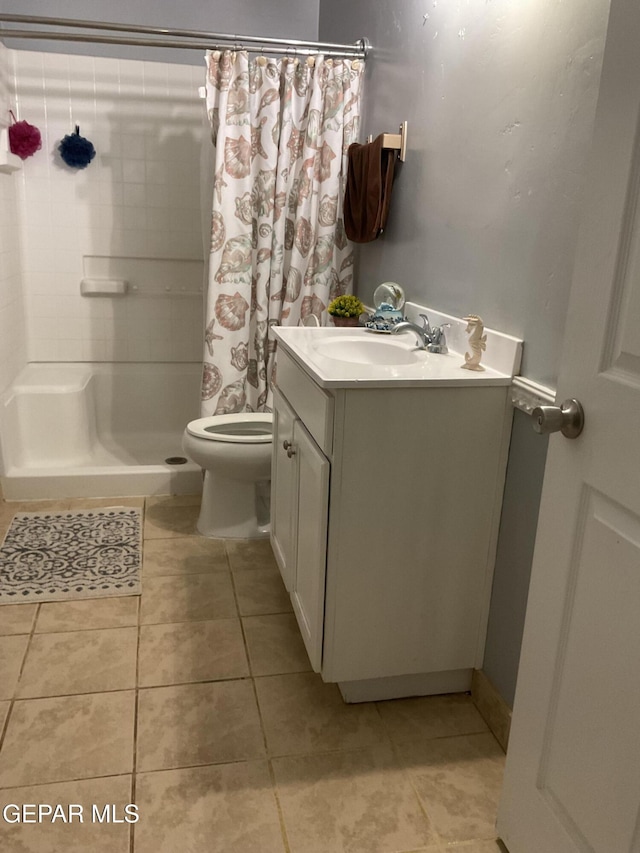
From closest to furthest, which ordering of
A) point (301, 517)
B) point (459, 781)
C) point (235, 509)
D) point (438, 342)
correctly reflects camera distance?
point (459, 781) → point (301, 517) → point (438, 342) → point (235, 509)

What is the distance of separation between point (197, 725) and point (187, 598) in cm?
62

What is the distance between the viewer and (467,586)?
1761mm

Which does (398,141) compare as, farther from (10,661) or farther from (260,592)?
(10,661)

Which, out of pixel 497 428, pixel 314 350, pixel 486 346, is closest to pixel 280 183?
pixel 314 350

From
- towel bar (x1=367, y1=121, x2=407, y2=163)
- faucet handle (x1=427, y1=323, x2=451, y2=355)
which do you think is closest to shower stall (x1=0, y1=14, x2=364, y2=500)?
towel bar (x1=367, y1=121, x2=407, y2=163)

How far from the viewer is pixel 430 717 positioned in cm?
181

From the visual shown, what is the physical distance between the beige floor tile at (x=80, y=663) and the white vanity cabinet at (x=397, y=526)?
54cm

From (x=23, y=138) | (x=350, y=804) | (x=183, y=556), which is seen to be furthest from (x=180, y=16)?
(x=350, y=804)

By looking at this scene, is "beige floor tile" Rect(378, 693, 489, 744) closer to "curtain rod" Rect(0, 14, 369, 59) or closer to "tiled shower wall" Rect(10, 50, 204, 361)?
"curtain rod" Rect(0, 14, 369, 59)

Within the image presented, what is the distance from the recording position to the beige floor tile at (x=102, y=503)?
9.74ft

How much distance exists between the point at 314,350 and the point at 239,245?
100 cm

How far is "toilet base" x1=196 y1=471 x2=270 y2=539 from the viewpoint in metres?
2.73

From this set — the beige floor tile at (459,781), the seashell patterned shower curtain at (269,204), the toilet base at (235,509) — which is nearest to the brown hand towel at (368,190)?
the seashell patterned shower curtain at (269,204)

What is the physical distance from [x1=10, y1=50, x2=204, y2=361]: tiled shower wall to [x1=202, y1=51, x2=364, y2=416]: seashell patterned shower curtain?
1.00m
